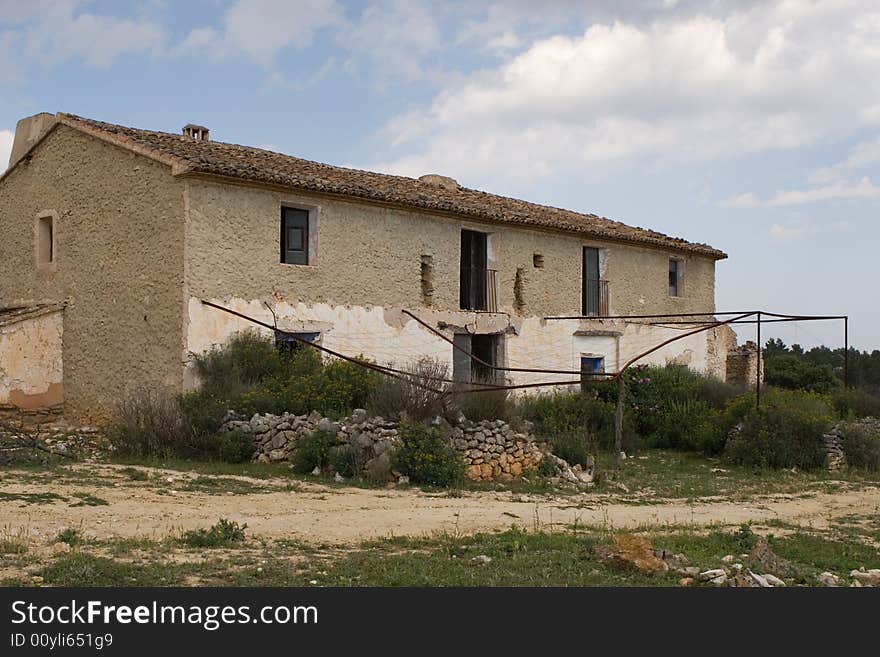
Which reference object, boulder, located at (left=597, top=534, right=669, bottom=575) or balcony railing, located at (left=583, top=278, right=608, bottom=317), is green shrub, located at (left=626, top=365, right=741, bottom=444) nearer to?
balcony railing, located at (left=583, top=278, right=608, bottom=317)

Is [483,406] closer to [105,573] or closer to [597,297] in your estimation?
[105,573]

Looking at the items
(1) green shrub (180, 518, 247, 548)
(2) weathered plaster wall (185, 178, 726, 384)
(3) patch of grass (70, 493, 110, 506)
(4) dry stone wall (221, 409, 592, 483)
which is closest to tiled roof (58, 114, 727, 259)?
(2) weathered plaster wall (185, 178, 726, 384)

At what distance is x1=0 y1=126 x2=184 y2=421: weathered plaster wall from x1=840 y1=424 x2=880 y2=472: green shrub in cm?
1098

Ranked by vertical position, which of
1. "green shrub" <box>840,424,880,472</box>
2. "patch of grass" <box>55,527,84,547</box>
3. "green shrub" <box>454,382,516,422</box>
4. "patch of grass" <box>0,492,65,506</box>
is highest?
"green shrub" <box>454,382,516,422</box>

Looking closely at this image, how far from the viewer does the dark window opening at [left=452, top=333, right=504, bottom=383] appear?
1956 cm

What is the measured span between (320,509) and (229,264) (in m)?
7.01

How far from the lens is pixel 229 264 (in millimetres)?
15383

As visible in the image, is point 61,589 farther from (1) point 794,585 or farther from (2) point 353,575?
(1) point 794,585

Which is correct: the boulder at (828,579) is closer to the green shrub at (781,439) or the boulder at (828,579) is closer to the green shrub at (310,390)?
the green shrub at (310,390)

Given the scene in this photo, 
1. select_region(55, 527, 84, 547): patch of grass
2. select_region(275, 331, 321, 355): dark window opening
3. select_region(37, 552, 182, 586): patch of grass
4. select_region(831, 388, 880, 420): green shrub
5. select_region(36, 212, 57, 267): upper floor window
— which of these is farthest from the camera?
select_region(831, 388, 880, 420): green shrub

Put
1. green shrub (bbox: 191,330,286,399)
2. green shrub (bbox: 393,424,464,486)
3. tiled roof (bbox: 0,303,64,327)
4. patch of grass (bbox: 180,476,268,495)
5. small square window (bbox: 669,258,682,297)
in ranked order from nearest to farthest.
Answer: patch of grass (bbox: 180,476,268,495)
green shrub (bbox: 393,424,464,486)
green shrub (bbox: 191,330,286,399)
tiled roof (bbox: 0,303,64,327)
small square window (bbox: 669,258,682,297)

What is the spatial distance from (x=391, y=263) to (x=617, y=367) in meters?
→ 7.47

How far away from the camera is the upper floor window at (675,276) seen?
987 inches

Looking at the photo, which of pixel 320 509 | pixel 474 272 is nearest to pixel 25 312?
pixel 474 272
